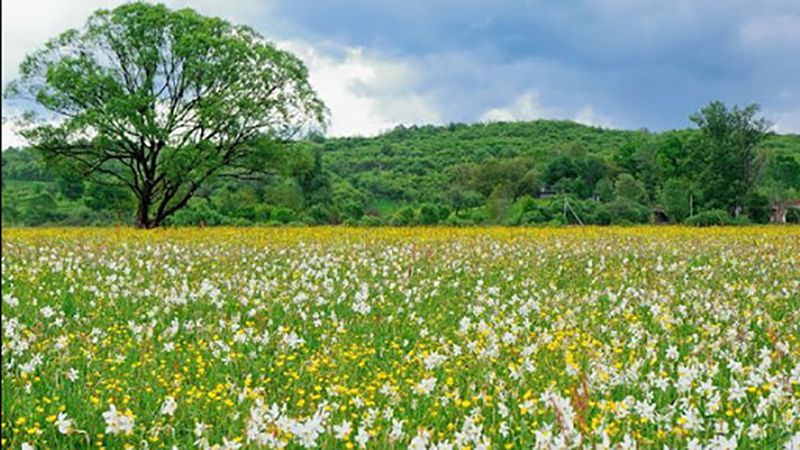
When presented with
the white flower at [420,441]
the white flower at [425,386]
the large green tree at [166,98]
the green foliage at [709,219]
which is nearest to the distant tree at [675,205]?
the green foliage at [709,219]

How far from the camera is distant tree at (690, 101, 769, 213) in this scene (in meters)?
57.8

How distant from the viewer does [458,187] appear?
64625 mm

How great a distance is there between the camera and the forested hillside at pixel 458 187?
38.4 meters

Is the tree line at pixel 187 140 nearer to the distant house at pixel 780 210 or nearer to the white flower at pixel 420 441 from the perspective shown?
the distant house at pixel 780 210

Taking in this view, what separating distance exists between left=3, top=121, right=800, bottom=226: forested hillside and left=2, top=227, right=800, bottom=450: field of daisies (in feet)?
77.4

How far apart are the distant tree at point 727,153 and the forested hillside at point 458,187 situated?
16 cm

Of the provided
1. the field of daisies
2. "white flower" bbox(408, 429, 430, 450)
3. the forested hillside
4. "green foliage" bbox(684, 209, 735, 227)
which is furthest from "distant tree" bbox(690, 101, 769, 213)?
"white flower" bbox(408, 429, 430, 450)

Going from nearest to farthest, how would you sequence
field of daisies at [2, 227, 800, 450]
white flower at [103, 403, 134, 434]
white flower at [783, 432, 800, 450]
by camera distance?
→ white flower at [783, 432, 800, 450] → white flower at [103, 403, 134, 434] → field of daisies at [2, 227, 800, 450]

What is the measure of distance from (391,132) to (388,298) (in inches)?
3656

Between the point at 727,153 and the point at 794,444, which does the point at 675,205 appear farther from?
the point at 794,444

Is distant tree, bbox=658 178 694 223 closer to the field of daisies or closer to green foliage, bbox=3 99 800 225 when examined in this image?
green foliage, bbox=3 99 800 225

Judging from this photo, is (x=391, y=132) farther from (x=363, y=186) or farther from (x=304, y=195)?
(x=304, y=195)

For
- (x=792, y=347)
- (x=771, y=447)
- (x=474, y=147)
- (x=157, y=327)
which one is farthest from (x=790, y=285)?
(x=474, y=147)

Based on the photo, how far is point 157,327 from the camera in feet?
23.6
